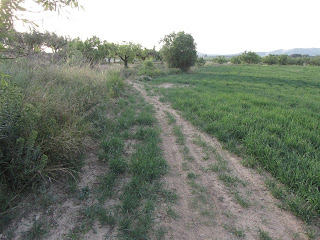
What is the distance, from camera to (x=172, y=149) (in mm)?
4102

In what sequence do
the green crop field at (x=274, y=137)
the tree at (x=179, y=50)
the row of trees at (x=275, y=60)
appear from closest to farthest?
the green crop field at (x=274, y=137), the tree at (x=179, y=50), the row of trees at (x=275, y=60)

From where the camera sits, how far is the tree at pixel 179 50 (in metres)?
24.1

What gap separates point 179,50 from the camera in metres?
24.0

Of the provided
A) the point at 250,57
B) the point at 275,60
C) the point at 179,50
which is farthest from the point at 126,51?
the point at 275,60

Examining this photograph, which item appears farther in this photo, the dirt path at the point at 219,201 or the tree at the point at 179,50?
the tree at the point at 179,50

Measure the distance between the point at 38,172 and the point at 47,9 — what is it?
6.75ft

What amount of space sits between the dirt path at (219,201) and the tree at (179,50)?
22139 mm

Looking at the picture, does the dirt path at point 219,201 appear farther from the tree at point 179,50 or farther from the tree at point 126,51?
the tree at point 126,51

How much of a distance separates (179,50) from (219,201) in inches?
940

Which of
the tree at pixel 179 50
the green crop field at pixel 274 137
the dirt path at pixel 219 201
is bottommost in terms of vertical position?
the dirt path at pixel 219 201

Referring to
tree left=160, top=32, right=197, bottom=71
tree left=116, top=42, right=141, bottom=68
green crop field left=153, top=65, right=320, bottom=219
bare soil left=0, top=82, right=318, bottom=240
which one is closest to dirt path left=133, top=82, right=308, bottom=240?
bare soil left=0, top=82, right=318, bottom=240

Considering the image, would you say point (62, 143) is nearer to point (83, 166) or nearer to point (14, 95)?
point (83, 166)

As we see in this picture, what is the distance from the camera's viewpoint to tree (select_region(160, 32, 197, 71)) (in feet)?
79.1

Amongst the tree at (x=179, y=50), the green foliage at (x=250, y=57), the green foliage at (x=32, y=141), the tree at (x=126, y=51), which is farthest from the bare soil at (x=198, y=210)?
the green foliage at (x=250, y=57)
